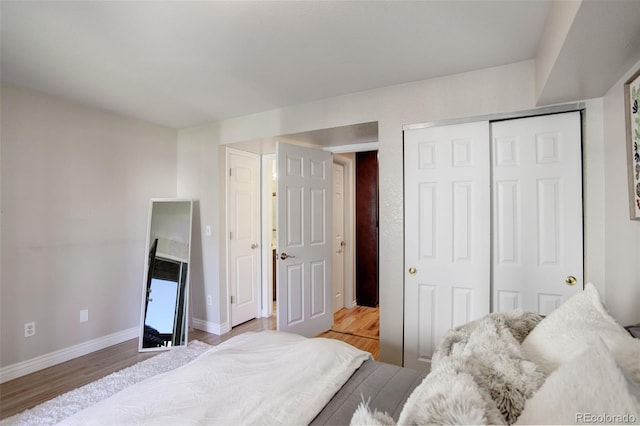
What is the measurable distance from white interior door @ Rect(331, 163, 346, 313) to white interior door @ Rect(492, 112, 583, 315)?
2.17 meters

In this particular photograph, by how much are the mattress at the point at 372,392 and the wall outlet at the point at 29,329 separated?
9.37 feet

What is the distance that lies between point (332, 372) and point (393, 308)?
1274 mm

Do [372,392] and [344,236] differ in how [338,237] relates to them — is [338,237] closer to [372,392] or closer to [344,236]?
[344,236]

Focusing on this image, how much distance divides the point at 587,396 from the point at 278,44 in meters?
2.06

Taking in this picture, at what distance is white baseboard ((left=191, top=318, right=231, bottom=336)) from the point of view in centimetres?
341

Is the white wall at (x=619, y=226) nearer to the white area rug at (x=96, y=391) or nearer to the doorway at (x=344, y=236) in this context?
the doorway at (x=344, y=236)

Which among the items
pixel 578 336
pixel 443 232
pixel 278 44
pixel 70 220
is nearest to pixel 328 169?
pixel 443 232

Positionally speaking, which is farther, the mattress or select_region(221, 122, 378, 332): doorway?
select_region(221, 122, 378, 332): doorway

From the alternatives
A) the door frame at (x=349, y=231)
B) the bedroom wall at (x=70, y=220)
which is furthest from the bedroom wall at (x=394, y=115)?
the door frame at (x=349, y=231)

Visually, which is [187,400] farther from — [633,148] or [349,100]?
[349,100]

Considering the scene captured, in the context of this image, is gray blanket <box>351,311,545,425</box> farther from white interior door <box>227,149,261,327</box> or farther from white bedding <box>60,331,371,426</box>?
white interior door <box>227,149,261,327</box>

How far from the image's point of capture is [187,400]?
109 centimetres

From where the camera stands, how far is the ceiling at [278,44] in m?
1.50

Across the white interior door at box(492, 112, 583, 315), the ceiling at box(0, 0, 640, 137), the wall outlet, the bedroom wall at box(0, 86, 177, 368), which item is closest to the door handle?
the white interior door at box(492, 112, 583, 315)
